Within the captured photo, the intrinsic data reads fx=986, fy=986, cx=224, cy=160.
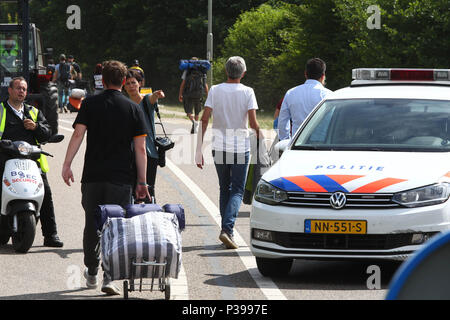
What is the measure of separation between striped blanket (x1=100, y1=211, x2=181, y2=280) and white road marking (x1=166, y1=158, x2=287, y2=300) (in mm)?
871

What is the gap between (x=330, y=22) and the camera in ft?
123

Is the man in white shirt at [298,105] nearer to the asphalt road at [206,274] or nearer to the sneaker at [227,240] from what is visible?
the asphalt road at [206,274]

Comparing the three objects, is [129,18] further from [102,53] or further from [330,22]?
[330,22]

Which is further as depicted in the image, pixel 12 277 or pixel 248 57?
pixel 248 57

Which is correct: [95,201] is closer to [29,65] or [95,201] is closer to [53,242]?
[53,242]

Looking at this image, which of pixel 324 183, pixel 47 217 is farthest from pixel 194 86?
pixel 324 183

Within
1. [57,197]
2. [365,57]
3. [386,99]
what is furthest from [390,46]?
[386,99]

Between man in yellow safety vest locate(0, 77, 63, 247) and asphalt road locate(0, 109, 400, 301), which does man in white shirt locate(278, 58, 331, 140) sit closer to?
asphalt road locate(0, 109, 400, 301)

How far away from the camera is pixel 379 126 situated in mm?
8555

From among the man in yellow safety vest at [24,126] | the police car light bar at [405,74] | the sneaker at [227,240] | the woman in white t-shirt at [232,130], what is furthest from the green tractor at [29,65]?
the police car light bar at [405,74]

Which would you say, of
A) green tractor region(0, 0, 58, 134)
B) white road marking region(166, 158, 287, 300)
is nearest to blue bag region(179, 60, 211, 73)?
green tractor region(0, 0, 58, 134)

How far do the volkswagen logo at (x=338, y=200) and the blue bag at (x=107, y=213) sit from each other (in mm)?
1575

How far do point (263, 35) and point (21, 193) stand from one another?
36.0m
